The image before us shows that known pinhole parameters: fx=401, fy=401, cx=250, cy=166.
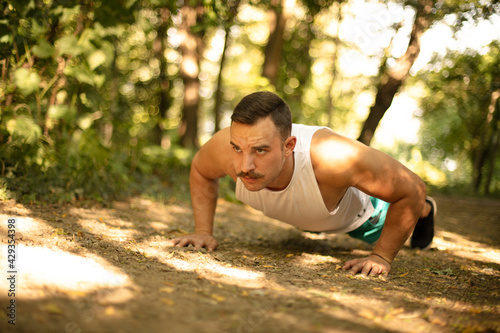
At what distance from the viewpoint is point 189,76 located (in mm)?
6508

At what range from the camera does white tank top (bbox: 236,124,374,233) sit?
2.60m

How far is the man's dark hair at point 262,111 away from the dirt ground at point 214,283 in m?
0.89

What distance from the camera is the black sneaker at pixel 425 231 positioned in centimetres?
353

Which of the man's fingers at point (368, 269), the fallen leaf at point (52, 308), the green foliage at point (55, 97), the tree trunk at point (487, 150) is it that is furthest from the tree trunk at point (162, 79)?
the tree trunk at point (487, 150)

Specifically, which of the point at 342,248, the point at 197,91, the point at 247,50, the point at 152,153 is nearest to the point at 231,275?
the point at 342,248

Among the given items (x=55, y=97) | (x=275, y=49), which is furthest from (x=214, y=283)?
(x=275, y=49)

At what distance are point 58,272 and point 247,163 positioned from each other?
1.12m

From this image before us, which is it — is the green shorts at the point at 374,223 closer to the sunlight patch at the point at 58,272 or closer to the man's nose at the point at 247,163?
the man's nose at the point at 247,163

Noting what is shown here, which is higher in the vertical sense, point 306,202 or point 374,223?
point 306,202

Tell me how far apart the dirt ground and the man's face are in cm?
57

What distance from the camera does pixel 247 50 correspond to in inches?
593

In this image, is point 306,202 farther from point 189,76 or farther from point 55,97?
point 189,76

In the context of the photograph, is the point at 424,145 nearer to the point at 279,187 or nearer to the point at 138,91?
the point at 138,91

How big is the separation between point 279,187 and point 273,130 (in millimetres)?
513
